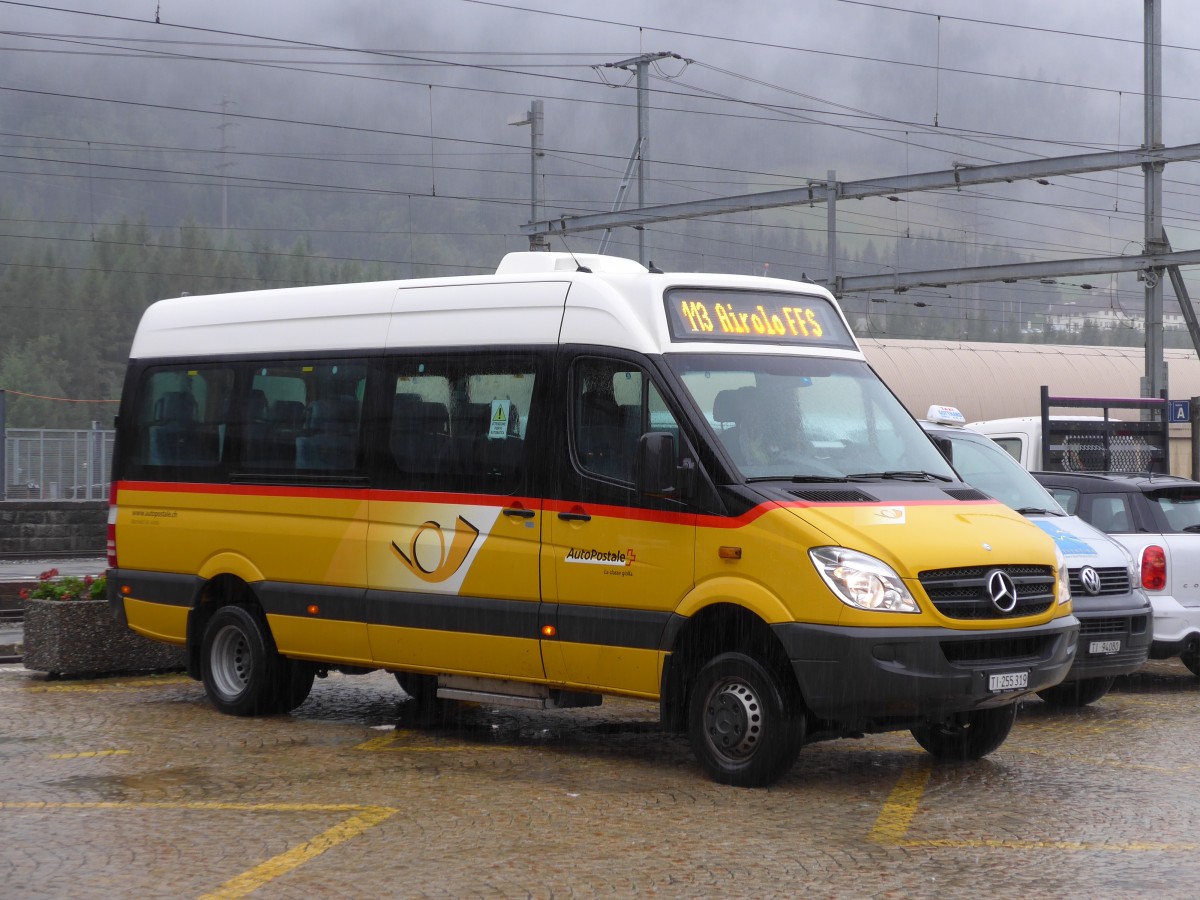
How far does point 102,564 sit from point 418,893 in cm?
2226

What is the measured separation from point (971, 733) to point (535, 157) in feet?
89.1

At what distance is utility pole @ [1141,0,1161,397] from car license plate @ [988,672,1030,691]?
19859 mm

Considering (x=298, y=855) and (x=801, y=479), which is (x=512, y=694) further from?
(x=298, y=855)

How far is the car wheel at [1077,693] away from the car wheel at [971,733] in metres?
2.32

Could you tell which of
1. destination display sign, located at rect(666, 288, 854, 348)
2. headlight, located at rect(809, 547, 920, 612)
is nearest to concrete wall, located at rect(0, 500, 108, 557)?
destination display sign, located at rect(666, 288, 854, 348)

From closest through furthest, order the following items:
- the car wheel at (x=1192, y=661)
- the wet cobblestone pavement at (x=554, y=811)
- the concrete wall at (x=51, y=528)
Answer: the wet cobblestone pavement at (x=554, y=811) → the car wheel at (x=1192, y=661) → the concrete wall at (x=51, y=528)

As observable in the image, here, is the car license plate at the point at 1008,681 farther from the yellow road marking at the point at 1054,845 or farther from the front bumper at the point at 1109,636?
the front bumper at the point at 1109,636

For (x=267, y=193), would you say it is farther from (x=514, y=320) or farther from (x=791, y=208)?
(x=514, y=320)

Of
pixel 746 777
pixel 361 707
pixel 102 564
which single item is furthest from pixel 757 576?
pixel 102 564

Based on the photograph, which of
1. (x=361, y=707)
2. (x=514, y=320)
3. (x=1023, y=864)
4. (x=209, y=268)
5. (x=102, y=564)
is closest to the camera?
(x=1023, y=864)

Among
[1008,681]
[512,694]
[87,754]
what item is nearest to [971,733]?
[1008,681]

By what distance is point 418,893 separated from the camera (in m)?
6.05

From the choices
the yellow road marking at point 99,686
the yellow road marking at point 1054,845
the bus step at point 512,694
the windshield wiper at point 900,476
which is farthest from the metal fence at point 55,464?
the yellow road marking at point 1054,845

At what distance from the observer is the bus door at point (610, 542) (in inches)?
330
